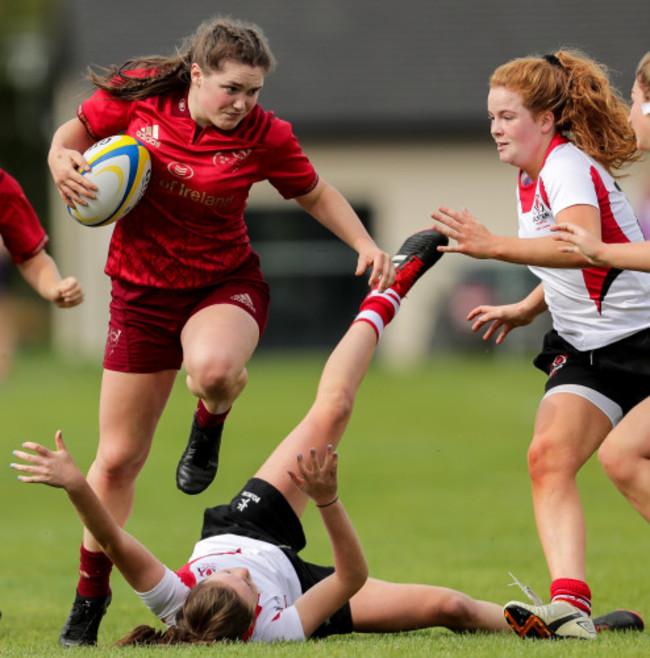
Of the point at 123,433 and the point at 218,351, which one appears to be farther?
the point at 123,433

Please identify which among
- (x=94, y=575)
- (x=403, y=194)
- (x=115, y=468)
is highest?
(x=115, y=468)

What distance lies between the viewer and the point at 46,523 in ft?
30.4

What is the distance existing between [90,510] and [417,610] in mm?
1471

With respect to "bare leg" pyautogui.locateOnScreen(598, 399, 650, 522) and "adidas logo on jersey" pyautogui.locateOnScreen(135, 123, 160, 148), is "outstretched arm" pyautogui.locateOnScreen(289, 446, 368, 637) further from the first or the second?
"adidas logo on jersey" pyautogui.locateOnScreen(135, 123, 160, 148)

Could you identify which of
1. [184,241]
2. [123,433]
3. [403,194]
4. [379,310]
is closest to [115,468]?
[123,433]

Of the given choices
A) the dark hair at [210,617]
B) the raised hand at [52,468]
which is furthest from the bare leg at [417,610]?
the raised hand at [52,468]

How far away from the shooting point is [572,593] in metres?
5.08

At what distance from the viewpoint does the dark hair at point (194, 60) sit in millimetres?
5449

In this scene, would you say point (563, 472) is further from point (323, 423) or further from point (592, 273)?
point (323, 423)

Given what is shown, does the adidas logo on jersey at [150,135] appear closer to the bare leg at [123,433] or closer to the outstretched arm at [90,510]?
the bare leg at [123,433]

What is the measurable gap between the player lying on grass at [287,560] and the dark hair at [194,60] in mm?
1289

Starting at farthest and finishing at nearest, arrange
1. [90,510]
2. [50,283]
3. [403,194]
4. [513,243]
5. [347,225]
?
[403,194] → [50,283] → [347,225] → [513,243] → [90,510]

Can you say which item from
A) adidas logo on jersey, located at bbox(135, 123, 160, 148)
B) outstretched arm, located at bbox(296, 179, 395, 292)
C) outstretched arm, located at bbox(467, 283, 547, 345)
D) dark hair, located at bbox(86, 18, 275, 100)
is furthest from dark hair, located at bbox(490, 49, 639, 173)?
adidas logo on jersey, located at bbox(135, 123, 160, 148)

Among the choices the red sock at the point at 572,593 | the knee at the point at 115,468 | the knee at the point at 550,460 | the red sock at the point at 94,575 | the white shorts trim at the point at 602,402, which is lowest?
the red sock at the point at 94,575
